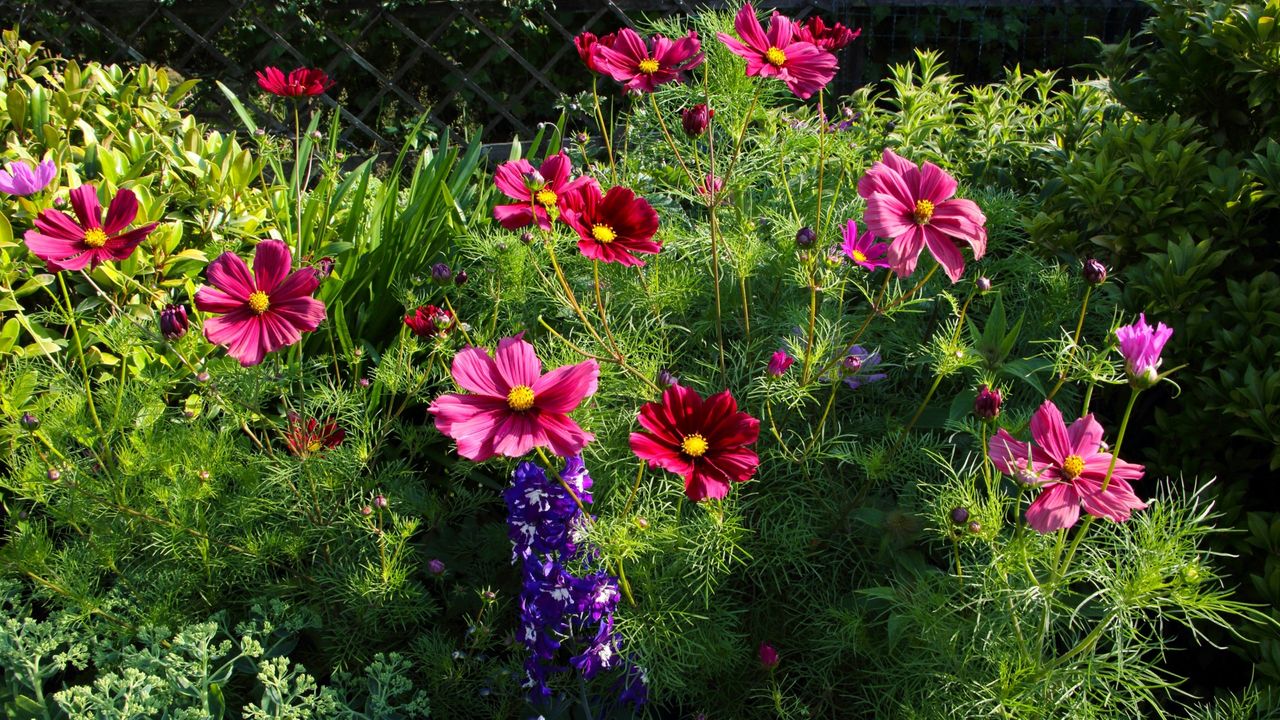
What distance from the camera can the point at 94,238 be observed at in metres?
1.54

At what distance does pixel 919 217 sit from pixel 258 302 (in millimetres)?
929

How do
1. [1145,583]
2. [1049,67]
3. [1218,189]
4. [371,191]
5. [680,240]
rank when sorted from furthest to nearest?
[1049,67]
[371,191]
[680,240]
[1218,189]
[1145,583]

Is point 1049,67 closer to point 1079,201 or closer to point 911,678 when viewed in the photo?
point 1079,201

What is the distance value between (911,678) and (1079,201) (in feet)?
3.55

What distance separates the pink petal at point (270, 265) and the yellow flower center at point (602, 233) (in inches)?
17.7

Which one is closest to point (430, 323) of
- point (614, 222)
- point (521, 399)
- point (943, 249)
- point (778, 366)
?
point (614, 222)

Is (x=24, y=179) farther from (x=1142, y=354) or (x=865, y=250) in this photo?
(x=1142, y=354)

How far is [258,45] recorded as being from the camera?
517cm

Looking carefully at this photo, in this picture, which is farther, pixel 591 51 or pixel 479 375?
pixel 591 51

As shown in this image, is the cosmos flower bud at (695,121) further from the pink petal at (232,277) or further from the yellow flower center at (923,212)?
the pink petal at (232,277)

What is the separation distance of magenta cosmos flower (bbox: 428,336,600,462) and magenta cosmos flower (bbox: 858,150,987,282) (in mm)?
432

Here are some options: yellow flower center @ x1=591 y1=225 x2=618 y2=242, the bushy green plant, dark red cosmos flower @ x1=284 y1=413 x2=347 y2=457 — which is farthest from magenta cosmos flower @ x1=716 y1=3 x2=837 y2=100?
dark red cosmos flower @ x1=284 y1=413 x2=347 y2=457

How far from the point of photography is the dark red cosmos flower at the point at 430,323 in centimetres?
162

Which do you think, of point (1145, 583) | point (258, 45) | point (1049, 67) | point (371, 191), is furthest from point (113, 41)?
point (1145, 583)
